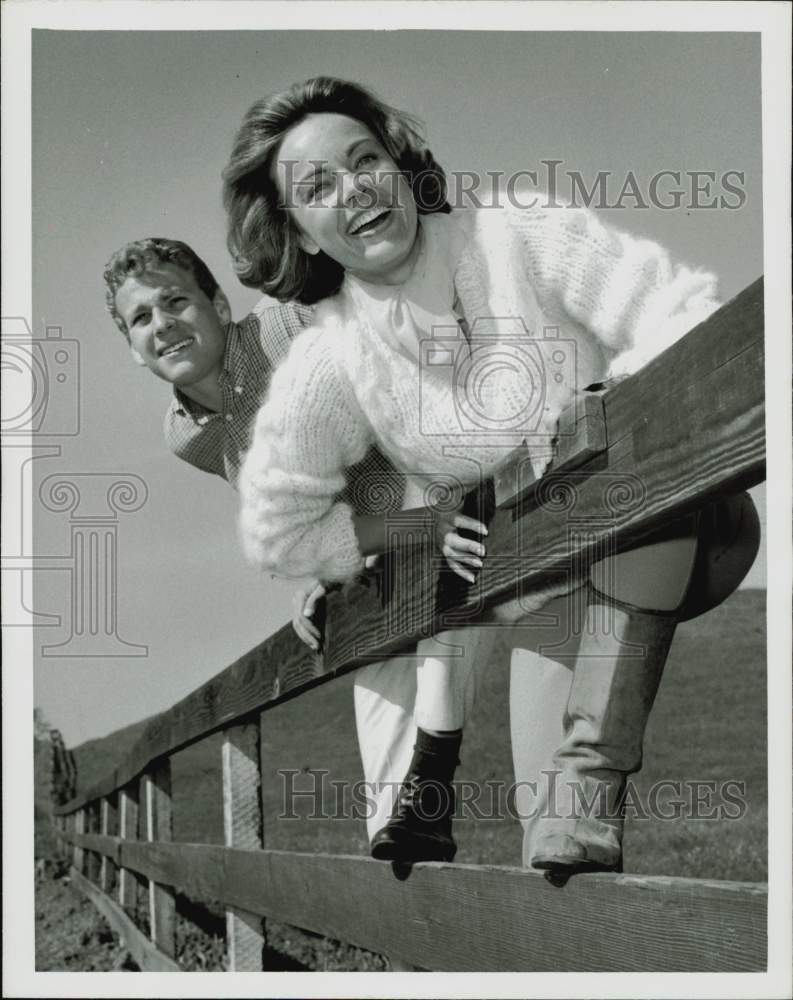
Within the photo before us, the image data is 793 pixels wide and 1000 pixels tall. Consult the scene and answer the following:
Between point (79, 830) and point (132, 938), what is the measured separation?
3171mm

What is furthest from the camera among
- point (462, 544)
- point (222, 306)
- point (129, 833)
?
point (129, 833)

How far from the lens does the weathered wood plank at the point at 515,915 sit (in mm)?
1676

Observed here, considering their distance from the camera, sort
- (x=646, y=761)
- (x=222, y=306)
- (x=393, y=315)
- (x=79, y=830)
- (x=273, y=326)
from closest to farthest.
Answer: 1. (x=393, y=315)
2. (x=273, y=326)
3. (x=222, y=306)
4. (x=646, y=761)
5. (x=79, y=830)

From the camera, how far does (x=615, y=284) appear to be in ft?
7.66

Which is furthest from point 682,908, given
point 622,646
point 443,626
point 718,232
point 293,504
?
point 718,232

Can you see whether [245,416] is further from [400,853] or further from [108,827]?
[108,827]

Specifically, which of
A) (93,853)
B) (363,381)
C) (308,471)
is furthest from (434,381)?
(93,853)

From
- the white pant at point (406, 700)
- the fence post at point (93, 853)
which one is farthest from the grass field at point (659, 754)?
A: the fence post at point (93, 853)

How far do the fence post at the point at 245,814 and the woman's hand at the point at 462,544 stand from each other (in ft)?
3.65

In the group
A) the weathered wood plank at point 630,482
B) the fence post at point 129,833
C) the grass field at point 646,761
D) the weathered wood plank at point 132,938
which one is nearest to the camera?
the weathered wood plank at point 630,482

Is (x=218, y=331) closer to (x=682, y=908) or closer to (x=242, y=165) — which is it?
(x=242, y=165)

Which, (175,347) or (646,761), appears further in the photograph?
(646,761)

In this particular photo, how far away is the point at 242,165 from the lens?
2729mm

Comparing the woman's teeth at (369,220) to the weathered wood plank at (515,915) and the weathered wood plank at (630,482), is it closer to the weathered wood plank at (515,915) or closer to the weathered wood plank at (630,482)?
A: the weathered wood plank at (630,482)
